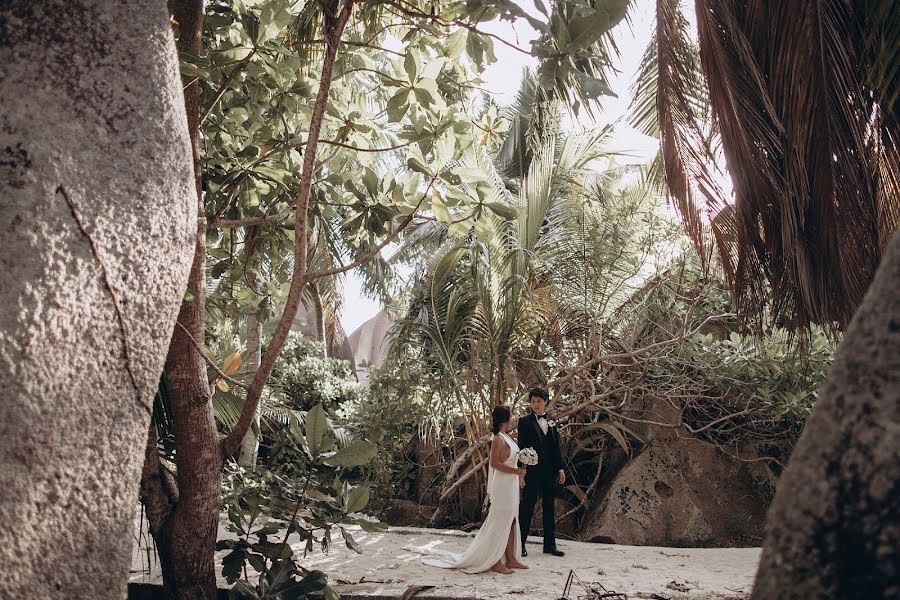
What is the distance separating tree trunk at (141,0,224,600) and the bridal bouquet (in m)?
4.04

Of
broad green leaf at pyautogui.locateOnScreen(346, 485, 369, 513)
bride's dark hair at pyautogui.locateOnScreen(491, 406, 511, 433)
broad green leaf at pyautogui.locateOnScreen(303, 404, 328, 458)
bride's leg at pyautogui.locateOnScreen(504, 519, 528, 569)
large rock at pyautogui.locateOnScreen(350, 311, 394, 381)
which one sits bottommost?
bride's leg at pyautogui.locateOnScreen(504, 519, 528, 569)

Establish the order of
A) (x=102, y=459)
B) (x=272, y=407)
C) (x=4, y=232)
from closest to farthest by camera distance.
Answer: (x=4, y=232), (x=102, y=459), (x=272, y=407)

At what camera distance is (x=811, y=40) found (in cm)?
454

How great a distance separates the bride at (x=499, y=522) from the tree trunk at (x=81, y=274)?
5644 mm

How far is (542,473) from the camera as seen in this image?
317 inches

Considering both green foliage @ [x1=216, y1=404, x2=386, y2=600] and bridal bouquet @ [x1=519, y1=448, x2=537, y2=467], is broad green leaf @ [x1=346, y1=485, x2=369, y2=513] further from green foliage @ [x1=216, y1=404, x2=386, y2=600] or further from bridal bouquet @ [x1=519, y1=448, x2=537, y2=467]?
bridal bouquet @ [x1=519, y1=448, x2=537, y2=467]

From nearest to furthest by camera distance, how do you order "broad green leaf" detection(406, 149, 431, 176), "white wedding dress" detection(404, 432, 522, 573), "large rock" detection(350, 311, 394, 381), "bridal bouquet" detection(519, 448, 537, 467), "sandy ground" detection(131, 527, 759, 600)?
"broad green leaf" detection(406, 149, 431, 176) < "sandy ground" detection(131, 527, 759, 600) < "white wedding dress" detection(404, 432, 522, 573) < "bridal bouquet" detection(519, 448, 537, 467) < "large rock" detection(350, 311, 394, 381)

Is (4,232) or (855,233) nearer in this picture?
(4,232)

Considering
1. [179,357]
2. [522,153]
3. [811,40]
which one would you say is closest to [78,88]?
[179,357]

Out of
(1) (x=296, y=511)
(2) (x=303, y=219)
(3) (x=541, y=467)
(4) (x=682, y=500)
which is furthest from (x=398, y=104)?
(4) (x=682, y=500)

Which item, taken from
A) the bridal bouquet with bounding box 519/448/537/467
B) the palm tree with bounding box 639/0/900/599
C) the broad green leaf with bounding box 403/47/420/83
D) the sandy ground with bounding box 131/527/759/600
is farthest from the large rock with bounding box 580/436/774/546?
the broad green leaf with bounding box 403/47/420/83

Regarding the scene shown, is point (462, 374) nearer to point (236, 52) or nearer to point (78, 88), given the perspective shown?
point (236, 52)

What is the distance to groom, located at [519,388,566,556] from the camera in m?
7.83

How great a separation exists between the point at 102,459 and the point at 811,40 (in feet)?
15.5
